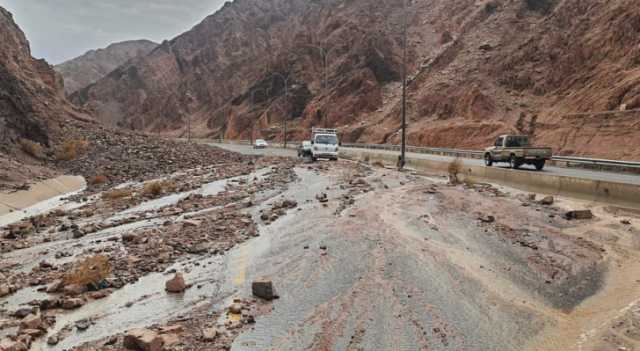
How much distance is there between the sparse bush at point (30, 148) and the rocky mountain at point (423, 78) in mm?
32666

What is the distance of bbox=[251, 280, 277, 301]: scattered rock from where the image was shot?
751cm

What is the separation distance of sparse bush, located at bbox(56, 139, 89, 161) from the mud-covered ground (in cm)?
1757

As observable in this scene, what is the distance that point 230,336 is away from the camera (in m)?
6.22

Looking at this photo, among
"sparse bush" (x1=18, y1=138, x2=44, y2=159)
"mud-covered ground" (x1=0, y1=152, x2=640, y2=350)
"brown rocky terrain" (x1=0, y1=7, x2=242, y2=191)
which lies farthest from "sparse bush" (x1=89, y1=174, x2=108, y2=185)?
"mud-covered ground" (x1=0, y1=152, x2=640, y2=350)

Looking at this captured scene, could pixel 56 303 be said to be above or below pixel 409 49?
below

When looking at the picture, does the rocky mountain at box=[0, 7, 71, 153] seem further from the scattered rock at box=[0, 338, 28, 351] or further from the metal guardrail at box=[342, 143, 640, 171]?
the metal guardrail at box=[342, 143, 640, 171]

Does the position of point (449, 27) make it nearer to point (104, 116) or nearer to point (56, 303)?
point (56, 303)

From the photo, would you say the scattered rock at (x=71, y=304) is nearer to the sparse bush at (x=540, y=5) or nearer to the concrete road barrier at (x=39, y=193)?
the concrete road barrier at (x=39, y=193)

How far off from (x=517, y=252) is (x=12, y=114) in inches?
1298

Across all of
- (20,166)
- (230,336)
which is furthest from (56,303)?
(20,166)

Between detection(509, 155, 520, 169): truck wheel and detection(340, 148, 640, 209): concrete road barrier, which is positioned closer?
detection(340, 148, 640, 209): concrete road barrier

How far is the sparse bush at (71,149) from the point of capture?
31047mm

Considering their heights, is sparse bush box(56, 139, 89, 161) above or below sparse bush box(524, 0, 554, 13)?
below

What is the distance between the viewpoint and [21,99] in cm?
3369
